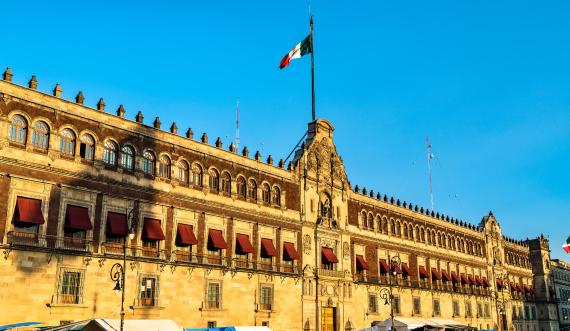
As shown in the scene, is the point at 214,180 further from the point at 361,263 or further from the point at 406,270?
the point at 406,270

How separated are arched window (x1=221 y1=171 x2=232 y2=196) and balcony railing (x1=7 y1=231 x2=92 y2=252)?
11759 mm

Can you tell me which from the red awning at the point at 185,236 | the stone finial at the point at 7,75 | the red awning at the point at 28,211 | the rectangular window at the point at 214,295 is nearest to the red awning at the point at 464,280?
the rectangular window at the point at 214,295

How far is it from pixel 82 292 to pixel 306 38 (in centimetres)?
3135

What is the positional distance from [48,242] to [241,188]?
16059 mm

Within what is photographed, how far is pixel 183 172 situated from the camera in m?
41.4

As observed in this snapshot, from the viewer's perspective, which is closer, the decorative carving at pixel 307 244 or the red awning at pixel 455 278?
the decorative carving at pixel 307 244

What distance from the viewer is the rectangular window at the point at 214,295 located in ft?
134

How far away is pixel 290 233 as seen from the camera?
48844mm

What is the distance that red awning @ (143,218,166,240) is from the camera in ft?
123

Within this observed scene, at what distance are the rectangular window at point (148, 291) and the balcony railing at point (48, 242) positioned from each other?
436cm

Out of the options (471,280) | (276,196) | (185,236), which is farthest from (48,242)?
(471,280)

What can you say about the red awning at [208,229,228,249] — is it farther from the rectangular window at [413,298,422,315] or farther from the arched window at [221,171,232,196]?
the rectangular window at [413,298,422,315]

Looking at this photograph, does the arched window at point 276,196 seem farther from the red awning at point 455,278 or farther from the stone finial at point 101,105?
the red awning at point 455,278

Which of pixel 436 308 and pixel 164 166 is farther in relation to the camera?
pixel 436 308
